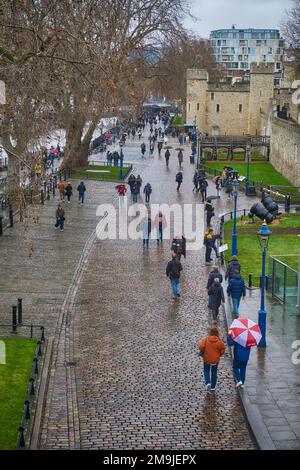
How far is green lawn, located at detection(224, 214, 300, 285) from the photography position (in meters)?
25.8

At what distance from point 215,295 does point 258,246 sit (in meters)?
10.7

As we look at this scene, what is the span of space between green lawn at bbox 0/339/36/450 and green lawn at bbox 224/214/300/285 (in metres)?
9.16

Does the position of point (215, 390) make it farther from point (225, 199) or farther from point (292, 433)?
point (225, 199)

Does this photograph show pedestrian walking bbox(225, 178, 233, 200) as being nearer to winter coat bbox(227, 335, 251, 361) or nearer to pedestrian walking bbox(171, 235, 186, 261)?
pedestrian walking bbox(171, 235, 186, 261)

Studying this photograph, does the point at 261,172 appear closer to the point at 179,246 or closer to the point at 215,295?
the point at 179,246

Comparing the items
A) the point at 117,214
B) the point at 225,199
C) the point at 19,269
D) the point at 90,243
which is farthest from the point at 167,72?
the point at 19,269

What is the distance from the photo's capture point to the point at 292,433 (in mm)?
12898

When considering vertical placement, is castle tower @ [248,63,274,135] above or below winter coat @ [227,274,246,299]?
above

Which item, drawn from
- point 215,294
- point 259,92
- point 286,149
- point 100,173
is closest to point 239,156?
point 286,149

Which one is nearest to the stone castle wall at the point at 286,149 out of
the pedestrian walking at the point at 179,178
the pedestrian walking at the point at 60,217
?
the pedestrian walking at the point at 179,178

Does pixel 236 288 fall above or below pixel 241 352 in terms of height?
above

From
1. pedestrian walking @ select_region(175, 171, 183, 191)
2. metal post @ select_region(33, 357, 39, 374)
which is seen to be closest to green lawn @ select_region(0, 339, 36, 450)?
metal post @ select_region(33, 357, 39, 374)

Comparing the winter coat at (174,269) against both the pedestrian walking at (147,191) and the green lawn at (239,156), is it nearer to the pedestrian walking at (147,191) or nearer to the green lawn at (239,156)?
the pedestrian walking at (147,191)

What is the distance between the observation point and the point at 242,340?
48.1 feet
